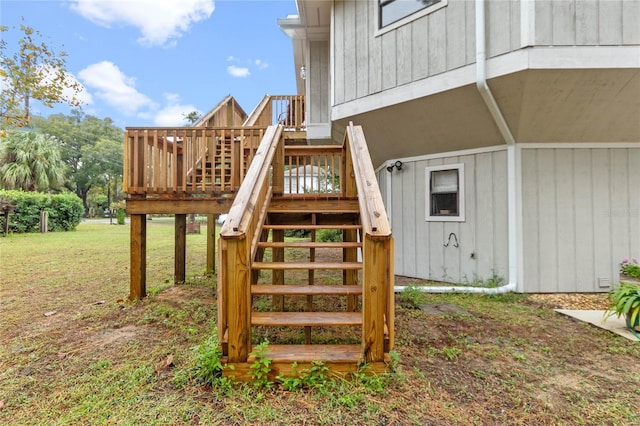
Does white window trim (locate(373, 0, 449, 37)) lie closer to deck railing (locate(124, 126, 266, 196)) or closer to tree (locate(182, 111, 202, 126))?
deck railing (locate(124, 126, 266, 196))

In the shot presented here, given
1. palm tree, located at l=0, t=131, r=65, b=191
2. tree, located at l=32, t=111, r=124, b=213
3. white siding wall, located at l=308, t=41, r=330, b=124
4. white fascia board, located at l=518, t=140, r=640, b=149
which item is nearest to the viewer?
white fascia board, located at l=518, t=140, r=640, b=149

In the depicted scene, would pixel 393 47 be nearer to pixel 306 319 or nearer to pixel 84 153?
pixel 306 319

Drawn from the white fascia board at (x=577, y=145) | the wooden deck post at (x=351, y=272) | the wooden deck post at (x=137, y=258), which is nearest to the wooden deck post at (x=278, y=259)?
the wooden deck post at (x=351, y=272)

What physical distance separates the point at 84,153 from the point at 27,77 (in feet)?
122

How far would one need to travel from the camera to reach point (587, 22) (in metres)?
3.48

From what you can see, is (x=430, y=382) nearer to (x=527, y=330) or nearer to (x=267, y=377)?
(x=267, y=377)

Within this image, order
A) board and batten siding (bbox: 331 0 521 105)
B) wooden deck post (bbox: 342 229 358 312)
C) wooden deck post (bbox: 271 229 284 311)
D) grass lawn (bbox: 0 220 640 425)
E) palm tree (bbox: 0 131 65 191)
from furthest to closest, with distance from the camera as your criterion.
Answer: palm tree (bbox: 0 131 65 191), board and batten siding (bbox: 331 0 521 105), wooden deck post (bbox: 271 229 284 311), wooden deck post (bbox: 342 229 358 312), grass lawn (bbox: 0 220 640 425)

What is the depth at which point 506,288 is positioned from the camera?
4453 mm

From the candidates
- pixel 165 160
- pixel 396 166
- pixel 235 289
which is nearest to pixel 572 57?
pixel 396 166

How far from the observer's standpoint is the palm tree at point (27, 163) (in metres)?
15.8

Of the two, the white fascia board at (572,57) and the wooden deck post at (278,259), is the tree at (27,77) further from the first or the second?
the white fascia board at (572,57)

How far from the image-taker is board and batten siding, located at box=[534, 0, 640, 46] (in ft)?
11.3

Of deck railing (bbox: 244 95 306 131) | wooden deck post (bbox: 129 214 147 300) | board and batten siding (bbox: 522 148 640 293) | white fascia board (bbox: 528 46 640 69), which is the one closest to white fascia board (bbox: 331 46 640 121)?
white fascia board (bbox: 528 46 640 69)

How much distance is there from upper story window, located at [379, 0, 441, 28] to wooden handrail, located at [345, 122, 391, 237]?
2440 mm
